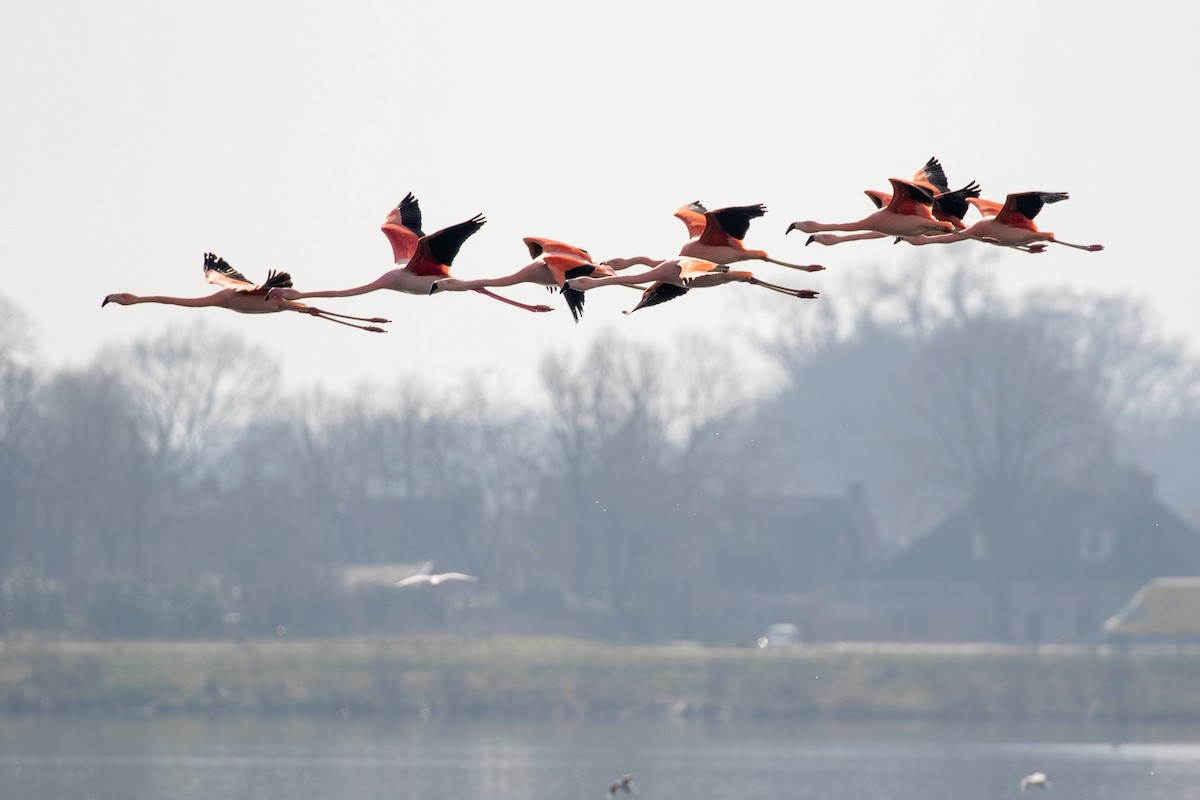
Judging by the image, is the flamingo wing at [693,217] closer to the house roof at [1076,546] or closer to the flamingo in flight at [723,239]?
the flamingo in flight at [723,239]

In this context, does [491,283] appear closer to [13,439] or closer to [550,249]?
[550,249]

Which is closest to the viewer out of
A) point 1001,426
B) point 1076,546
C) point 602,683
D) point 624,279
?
point 624,279

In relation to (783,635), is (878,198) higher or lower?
higher

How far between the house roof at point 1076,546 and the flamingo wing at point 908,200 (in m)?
76.9

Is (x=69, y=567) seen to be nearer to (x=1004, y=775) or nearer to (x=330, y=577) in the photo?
(x=330, y=577)

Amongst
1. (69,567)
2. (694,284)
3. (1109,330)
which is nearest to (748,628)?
(69,567)

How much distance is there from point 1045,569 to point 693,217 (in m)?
78.3

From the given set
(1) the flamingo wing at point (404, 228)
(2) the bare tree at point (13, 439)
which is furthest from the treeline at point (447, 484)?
(1) the flamingo wing at point (404, 228)

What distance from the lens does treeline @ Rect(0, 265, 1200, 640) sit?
82.7 m

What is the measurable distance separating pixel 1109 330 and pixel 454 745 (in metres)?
87.6

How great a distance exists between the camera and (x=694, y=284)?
45.9 ft

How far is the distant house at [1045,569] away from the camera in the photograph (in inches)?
3509

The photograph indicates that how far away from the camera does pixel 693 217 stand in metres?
15.7

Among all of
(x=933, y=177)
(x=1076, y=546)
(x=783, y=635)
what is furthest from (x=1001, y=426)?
(x=933, y=177)
